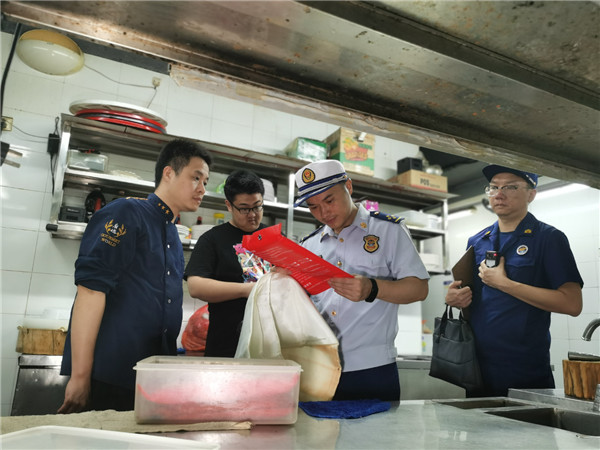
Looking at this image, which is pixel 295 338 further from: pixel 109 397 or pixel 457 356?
pixel 457 356

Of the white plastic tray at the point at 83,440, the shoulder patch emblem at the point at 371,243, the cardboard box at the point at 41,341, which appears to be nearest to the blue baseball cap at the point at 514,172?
the shoulder patch emblem at the point at 371,243

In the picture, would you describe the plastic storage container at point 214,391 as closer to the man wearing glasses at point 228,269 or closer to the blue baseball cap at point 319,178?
the blue baseball cap at point 319,178

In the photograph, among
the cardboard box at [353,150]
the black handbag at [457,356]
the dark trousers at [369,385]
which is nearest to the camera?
the dark trousers at [369,385]

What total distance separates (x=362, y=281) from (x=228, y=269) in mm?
1051

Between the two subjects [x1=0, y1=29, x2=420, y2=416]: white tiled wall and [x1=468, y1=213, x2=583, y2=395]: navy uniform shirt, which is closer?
[x1=468, y1=213, x2=583, y2=395]: navy uniform shirt

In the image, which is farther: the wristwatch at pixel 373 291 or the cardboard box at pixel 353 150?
the cardboard box at pixel 353 150

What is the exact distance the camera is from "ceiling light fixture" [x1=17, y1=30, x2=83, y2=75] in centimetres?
266

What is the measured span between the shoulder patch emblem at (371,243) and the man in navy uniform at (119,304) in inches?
33.6

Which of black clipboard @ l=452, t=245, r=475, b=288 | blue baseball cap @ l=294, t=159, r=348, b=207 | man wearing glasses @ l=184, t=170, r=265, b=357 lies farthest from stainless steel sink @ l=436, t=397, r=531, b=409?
man wearing glasses @ l=184, t=170, r=265, b=357

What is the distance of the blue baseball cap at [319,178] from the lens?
6.09ft

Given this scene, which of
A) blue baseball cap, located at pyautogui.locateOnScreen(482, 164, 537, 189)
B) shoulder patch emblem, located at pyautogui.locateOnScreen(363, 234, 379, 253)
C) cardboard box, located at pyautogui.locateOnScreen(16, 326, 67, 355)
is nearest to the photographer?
shoulder patch emblem, located at pyautogui.locateOnScreen(363, 234, 379, 253)

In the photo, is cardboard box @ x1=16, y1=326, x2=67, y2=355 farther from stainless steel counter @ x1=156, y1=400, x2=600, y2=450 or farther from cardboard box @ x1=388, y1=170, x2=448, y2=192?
cardboard box @ x1=388, y1=170, x2=448, y2=192

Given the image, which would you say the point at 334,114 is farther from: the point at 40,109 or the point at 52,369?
the point at 40,109

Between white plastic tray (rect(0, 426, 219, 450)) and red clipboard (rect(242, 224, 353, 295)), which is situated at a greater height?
red clipboard (rect(242, 224, 353, 295))
